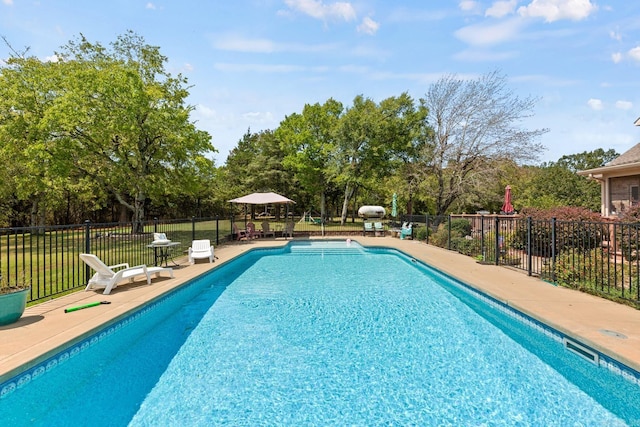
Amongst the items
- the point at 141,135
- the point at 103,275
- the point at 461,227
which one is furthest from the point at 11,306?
the point at 461,227

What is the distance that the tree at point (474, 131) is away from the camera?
16.7m

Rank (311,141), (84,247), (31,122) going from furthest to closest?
(311,141) → (31,122) → (84,247)

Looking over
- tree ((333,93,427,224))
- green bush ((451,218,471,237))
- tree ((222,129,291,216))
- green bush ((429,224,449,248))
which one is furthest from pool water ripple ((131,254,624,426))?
tree ((222,129,291,216))

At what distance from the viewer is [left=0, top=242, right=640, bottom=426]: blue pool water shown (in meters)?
2.97

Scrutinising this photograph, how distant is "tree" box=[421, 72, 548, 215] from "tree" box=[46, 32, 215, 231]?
12188mm

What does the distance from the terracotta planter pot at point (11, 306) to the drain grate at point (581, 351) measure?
6.59 m

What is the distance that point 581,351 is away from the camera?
12.3ft

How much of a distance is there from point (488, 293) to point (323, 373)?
369 centimetres

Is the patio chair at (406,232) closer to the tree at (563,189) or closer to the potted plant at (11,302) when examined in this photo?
the tree at (563,189)

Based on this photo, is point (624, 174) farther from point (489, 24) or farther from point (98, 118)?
point (98, 118)

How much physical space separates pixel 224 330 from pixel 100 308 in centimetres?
184

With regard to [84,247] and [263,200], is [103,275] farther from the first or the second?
[263,200]

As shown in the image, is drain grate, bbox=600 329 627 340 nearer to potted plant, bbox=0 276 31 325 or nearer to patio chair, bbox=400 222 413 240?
potted plant, bbox=0 276 31 325

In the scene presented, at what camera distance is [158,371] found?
149 inches
